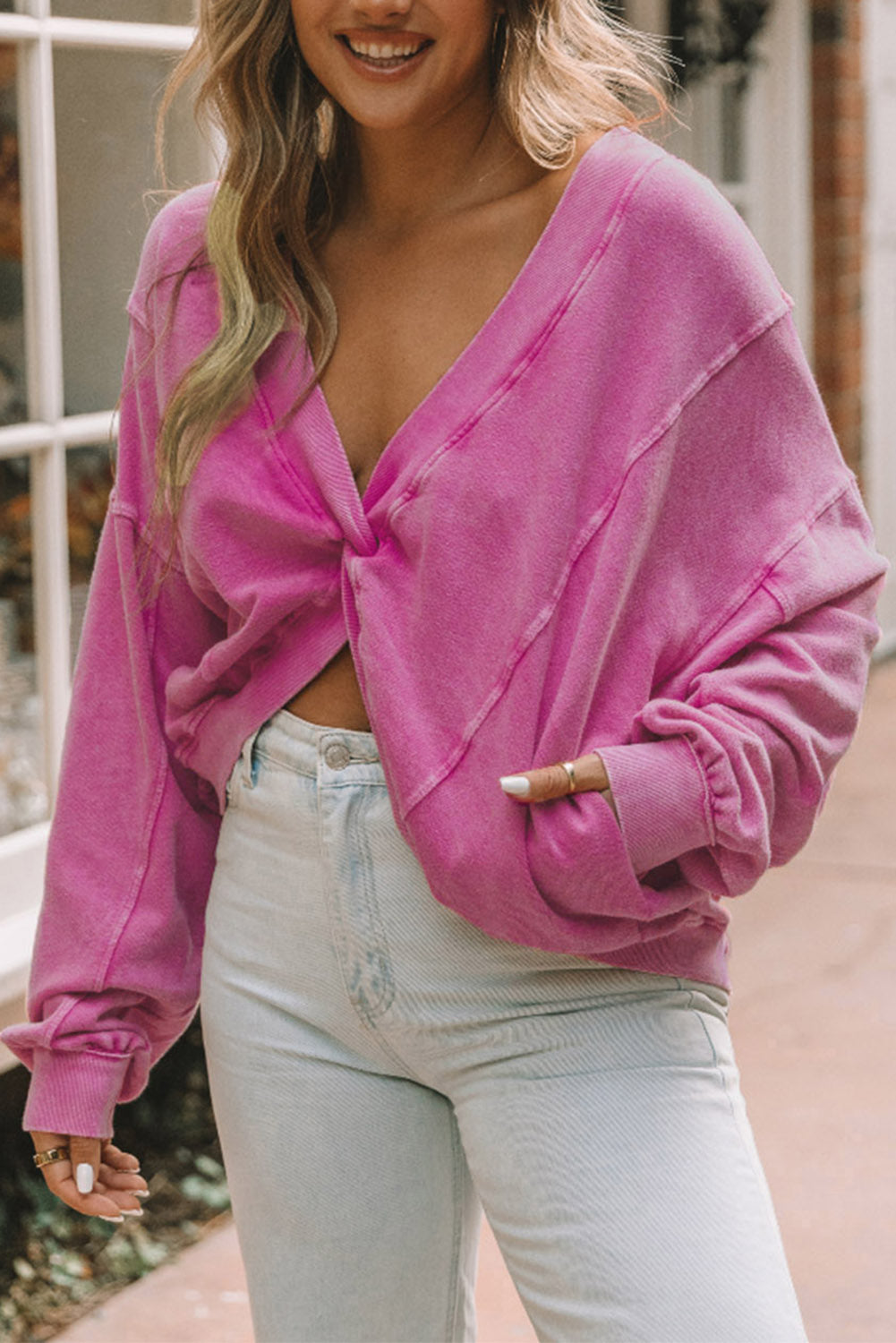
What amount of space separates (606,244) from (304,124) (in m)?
0.38

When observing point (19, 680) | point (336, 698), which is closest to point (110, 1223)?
point (19, 680)

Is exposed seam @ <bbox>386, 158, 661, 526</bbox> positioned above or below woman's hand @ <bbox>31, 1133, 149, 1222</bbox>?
above

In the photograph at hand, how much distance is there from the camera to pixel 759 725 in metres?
1.46

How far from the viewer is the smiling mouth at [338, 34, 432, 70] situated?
156 cm

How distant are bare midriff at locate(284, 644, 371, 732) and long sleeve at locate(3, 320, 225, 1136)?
0.21 metres

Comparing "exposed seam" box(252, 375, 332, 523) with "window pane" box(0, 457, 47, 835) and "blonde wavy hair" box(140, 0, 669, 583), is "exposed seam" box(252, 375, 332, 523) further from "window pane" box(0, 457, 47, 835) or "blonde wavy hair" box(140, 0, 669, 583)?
"window pane" box(0, 457, 47, 835)

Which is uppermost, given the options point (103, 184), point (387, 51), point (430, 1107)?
point (387, 51)

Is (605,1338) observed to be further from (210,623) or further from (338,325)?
(338,325)

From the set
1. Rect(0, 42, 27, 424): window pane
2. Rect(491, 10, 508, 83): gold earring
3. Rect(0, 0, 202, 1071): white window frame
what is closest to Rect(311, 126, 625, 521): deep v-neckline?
Rect(491, 10, 508, 83): gold earring

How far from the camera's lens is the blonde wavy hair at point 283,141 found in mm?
1608

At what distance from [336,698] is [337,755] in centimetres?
6

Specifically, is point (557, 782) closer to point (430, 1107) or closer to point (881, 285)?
point (430, 1107)

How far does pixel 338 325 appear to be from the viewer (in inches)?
65.9

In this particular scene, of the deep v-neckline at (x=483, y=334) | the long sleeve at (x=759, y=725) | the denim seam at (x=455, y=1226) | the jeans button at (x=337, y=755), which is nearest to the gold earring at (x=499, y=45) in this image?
the deep v-neckline at (x=483, y=334)
